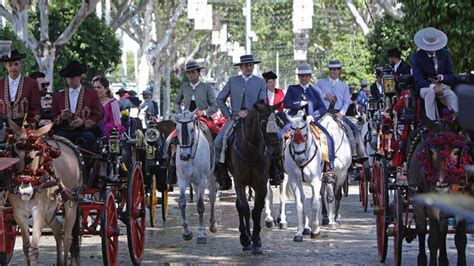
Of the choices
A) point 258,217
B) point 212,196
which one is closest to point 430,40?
point 258,217

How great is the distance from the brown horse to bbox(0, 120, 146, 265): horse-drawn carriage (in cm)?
336

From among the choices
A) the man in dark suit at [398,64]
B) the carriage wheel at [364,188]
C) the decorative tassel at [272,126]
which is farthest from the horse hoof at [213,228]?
the carriage wheel at [364,188]

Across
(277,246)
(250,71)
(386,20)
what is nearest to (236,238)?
(277,246)

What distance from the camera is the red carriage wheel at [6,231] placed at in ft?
35.3

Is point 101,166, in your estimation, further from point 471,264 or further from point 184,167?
point 471,264

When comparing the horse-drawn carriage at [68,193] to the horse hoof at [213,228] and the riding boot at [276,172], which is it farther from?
the horse hoof at [213,228]

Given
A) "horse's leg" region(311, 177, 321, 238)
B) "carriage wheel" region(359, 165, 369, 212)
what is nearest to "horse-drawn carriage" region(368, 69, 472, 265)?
"horse's leg" region(311, 177, 321, 238)

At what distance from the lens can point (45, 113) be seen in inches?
515

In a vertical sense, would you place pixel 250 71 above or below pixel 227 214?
above

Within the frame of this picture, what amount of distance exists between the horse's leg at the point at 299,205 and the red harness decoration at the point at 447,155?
5.10 meters

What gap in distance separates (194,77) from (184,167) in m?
1.84

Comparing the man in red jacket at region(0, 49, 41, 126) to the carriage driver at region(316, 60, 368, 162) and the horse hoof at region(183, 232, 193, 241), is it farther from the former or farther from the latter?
the carriage driver at region(316, 60, 368, 162)

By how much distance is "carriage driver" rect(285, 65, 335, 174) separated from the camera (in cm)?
1725

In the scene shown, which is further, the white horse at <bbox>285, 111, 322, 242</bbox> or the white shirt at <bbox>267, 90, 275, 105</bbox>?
the white shirt at <bbox>267, 90, 275, 105</bbox>
